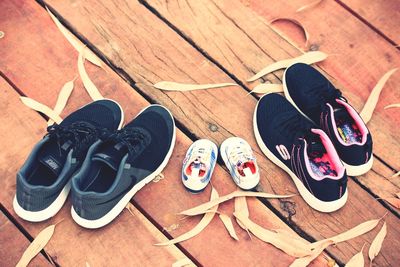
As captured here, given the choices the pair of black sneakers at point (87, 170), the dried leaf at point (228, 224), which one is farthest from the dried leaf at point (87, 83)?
the dried leaf at point (228, 224)

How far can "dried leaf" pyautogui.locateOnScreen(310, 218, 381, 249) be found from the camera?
3.91 feet

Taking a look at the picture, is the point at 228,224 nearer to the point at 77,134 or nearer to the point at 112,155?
the point at 112,155

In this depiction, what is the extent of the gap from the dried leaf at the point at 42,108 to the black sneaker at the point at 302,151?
603 mm

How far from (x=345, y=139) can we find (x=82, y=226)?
795mm

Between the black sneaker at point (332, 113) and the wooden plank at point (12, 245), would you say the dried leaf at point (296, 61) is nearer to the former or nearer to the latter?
the black sneaker at point (332, 113)

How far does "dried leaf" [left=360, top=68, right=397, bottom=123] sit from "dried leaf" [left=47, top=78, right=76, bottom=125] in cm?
92

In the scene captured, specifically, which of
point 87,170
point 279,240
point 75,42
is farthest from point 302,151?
point 75,42

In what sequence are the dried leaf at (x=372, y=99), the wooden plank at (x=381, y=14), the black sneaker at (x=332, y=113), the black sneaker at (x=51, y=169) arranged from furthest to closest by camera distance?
the wooden plank at (x=381, y=14) < the dried leaf at (x=372, y=99) < the black sneaker at (x=332, y=113) < the black sneaker at (x=51, y=169)

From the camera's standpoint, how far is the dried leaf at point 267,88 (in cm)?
138

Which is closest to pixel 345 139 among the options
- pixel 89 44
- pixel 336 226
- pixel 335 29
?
pixel 336 226

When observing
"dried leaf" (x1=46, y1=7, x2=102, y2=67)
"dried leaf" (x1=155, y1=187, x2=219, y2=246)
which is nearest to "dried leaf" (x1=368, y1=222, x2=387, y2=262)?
"dried leaf" (x1=155, y1=187, x2=219, y2=246)

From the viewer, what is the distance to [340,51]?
1444 mm

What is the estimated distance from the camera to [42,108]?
4.30ft

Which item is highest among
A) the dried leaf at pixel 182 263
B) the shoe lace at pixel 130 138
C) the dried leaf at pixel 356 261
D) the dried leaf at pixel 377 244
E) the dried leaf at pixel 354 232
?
the shoe lace at pixel 130 138
